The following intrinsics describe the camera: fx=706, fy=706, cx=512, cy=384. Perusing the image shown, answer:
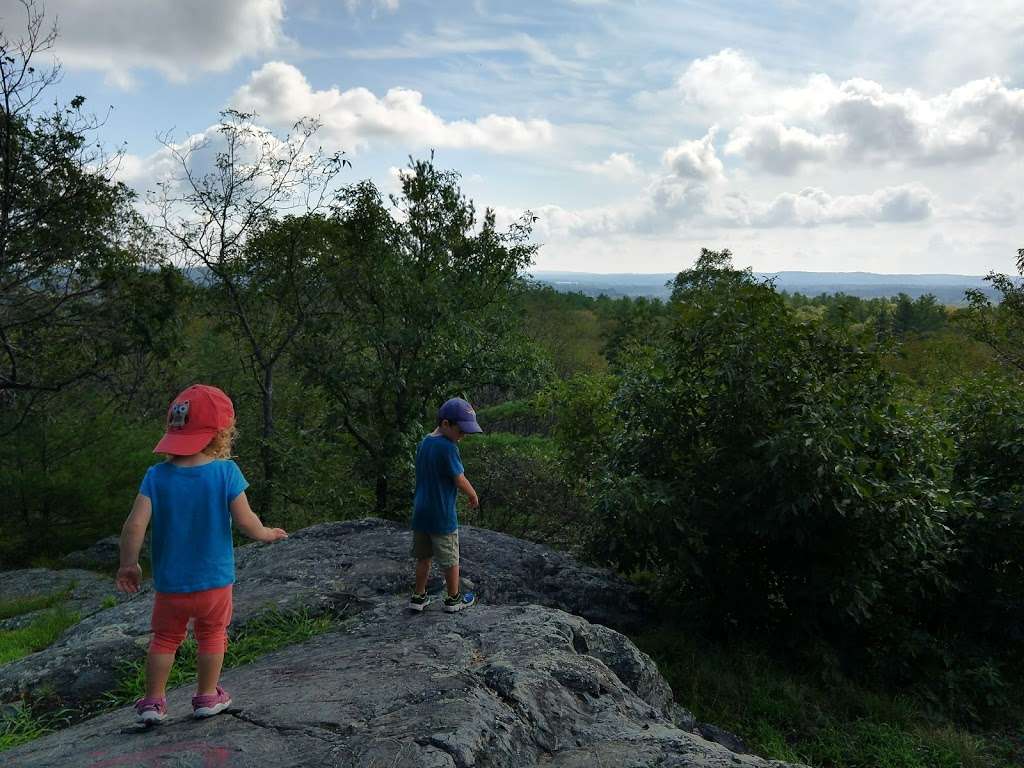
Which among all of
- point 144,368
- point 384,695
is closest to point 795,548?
point 384,695

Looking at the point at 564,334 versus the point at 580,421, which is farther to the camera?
the point at 564,334

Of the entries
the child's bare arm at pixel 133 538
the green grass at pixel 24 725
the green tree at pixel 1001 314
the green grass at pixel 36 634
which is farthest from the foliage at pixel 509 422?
the child's bare arm at pixel 133 538

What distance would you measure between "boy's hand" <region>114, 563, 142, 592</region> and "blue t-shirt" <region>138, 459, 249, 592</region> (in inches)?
3.8

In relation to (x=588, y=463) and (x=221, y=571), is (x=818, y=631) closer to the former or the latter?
(x=588, y=463)

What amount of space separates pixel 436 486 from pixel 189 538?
236 centimetres

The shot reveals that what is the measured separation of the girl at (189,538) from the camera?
3.62 metres

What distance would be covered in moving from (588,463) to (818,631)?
17.8 feet

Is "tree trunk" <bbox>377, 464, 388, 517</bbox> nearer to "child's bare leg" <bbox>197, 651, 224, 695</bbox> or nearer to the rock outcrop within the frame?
the rock outcrop

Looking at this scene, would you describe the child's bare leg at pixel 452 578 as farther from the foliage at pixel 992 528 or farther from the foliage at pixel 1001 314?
the foliage at pixel 1001 314

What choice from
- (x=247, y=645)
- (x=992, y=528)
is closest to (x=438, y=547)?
(x=247, y=645)

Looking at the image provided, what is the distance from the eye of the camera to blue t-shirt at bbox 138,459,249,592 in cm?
362

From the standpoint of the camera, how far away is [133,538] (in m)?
3.54

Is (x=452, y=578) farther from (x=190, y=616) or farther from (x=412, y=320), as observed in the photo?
(x=412, y=320)

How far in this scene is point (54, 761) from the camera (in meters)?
3.40
